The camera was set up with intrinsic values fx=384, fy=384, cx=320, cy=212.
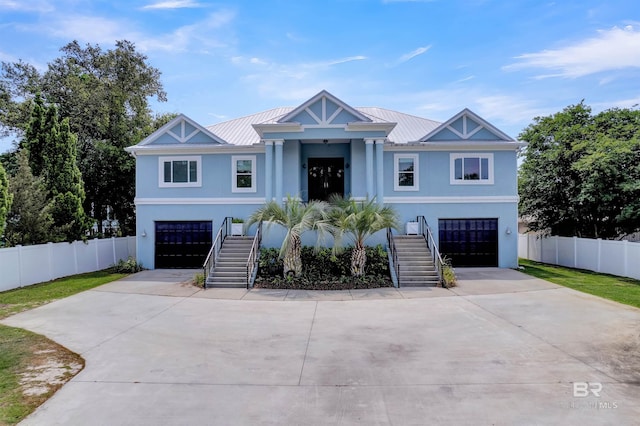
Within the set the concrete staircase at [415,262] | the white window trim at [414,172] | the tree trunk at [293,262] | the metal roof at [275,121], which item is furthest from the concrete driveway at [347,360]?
the metal roof at [275,121]

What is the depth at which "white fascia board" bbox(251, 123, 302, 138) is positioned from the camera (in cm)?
1675

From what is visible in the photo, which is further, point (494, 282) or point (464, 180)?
point (464, 180)

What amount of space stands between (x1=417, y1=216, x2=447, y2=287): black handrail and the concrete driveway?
93.2 inches

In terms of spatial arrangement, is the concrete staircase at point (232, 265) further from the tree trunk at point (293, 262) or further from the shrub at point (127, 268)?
the shrub at point (127, 268)

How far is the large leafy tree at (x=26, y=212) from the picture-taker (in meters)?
14.5

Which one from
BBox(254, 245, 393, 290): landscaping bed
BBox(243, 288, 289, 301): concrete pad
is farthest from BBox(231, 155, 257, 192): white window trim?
BBox(243, 288, 289, 301): concrete pad

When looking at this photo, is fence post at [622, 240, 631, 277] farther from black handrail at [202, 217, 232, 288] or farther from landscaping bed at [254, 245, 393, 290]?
black handrail at [202, 217, 232, 288]

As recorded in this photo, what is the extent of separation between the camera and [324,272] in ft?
49.8

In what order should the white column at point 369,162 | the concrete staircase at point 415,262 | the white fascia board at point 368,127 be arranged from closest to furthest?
the concrete staircase at point 415,262
the white fascia board at point 368,127
the white column at point 369,162

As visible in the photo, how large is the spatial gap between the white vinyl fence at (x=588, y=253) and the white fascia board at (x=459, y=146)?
560 centimetres

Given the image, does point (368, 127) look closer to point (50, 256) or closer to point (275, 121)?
point (275, 121)

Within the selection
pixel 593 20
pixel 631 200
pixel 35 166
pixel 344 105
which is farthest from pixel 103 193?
pixel 631 200

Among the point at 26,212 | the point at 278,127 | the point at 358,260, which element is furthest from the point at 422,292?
the point at 26,212

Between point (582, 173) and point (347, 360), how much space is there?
18.1 meters
